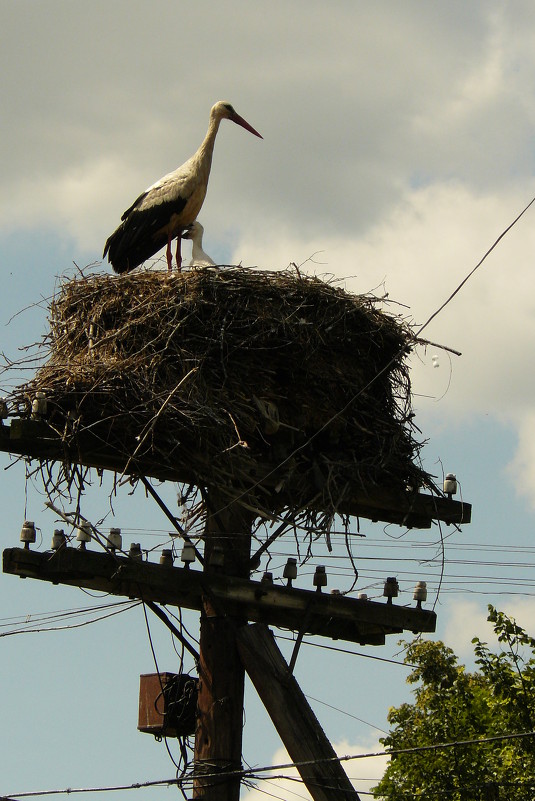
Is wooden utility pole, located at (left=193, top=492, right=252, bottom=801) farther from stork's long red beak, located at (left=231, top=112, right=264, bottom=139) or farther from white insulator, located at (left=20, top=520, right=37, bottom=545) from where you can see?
stork's long red beak, located at (left=231, top=112, right=264, bottom=139)

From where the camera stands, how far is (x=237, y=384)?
9.05m

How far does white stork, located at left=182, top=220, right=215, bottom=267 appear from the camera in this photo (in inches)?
433

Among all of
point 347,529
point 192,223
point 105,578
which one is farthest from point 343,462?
point 192,223

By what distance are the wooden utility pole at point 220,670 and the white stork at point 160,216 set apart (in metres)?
3.88

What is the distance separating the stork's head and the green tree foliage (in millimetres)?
4977

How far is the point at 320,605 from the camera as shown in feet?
27.8

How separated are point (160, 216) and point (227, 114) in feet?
5.15

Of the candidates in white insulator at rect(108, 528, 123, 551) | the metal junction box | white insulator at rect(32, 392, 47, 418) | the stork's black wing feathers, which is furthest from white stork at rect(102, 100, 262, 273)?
the metal junction box

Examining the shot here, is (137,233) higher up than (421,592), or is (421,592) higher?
(137,233)

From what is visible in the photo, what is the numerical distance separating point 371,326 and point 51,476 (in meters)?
2.70

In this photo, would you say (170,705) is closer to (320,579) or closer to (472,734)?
(320,579)

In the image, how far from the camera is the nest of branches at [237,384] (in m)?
8.35

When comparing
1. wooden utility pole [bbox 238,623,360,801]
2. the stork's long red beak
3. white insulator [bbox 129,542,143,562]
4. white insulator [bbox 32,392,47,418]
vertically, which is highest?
the stork's long red beak

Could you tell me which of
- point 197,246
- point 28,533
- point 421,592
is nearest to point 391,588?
point 421,592
